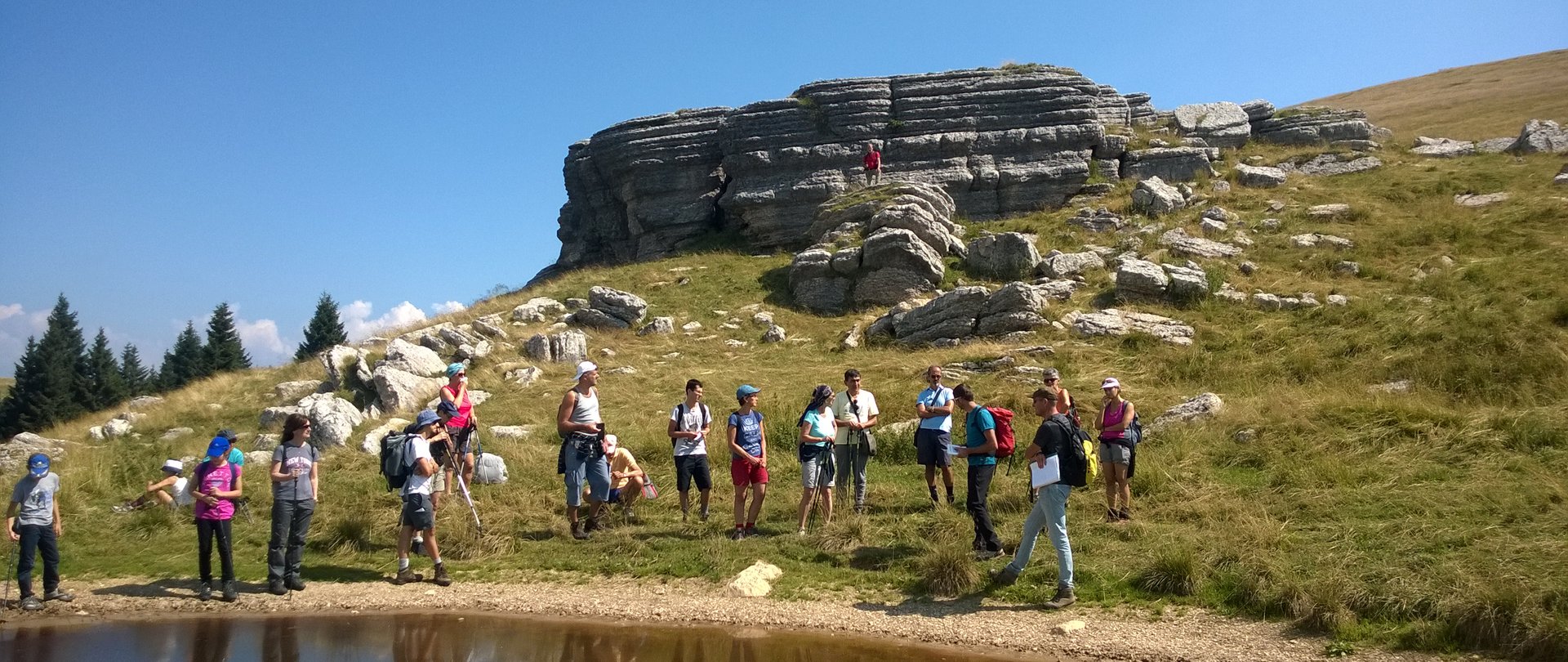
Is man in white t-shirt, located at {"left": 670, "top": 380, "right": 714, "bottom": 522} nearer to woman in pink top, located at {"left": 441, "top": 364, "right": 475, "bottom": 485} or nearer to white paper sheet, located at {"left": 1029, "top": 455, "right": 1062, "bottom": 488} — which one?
woman in pink top, located at {"left": 441, "top": 364, "right": 475, "bottom": 485}

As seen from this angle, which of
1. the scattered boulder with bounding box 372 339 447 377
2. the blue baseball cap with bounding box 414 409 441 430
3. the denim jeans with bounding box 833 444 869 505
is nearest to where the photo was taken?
the blue baseball cap with bounding box 414 409 441 430

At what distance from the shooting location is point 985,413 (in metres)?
8.94

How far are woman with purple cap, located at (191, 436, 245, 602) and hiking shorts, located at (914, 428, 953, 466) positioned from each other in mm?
7025

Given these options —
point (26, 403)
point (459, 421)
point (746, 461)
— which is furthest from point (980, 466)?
point (26, 403)

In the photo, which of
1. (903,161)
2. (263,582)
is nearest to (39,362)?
(903,161)

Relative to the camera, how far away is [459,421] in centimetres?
1116

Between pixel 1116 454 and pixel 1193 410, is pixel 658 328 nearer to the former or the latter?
pixel 1193 410

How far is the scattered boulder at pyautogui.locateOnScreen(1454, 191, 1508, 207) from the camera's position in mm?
23844

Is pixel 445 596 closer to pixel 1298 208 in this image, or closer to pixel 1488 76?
pixel 1298 208

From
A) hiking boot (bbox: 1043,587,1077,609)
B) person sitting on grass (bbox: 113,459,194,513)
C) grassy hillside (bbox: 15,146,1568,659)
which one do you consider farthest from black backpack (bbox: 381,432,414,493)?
hiking boot (bbox: 1043,587,1077,609)

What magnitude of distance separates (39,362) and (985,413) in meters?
54.5

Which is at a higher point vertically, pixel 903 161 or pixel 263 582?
pixel 903 161

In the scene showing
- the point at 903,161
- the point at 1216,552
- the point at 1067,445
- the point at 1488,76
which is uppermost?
the point at 1488,76

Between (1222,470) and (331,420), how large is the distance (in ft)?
46.5
